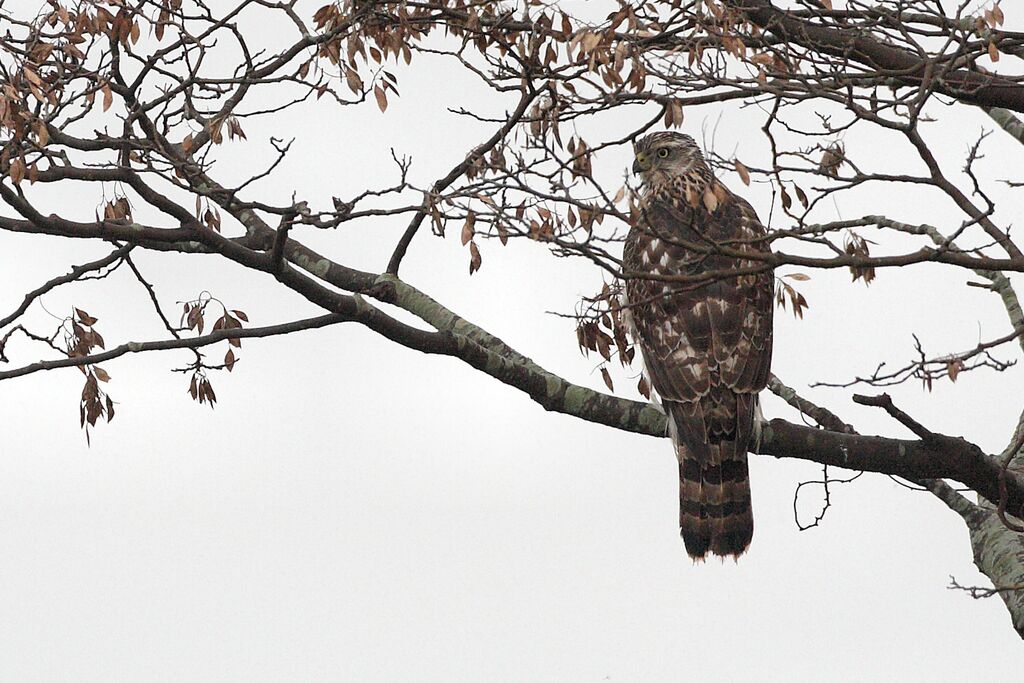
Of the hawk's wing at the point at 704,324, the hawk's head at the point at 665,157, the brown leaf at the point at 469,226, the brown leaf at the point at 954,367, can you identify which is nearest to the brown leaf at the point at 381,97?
the brown leaf at the point at 469,226

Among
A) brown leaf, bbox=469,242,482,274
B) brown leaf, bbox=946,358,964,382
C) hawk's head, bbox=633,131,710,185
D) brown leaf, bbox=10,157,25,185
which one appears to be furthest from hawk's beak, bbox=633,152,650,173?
brown leaf, bbox=10,157,25,185

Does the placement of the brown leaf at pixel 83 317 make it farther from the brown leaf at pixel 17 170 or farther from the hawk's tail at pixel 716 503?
the hawk's tail at pixel 716 503

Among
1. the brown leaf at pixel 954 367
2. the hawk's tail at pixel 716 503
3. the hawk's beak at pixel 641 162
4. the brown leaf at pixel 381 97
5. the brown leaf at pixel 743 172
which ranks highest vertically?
the hawk's beak at pixel 641 162

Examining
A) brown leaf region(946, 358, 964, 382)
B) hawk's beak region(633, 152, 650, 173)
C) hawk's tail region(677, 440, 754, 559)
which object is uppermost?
hawk's beak region(633, 152, 650, 173)

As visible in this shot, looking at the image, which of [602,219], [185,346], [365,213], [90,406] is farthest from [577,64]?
[90,406]

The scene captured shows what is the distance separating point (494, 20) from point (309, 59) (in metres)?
1.16

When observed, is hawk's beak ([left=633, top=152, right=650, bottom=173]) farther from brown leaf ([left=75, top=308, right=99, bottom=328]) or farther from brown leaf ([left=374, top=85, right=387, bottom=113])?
brown leaf ([left=75, top=308, right=99, bottom=328])

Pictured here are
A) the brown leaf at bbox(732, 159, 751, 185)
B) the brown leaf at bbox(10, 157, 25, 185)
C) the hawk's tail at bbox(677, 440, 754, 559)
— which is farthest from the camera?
the hawk's tail at bbox(677, 440, 754, 559)

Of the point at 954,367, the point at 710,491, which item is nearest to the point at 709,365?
the point at 710,491

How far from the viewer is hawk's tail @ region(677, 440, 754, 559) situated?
8.06 meters

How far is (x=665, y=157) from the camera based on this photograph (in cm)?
957

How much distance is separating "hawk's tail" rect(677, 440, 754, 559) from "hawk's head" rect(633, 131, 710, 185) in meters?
2.35

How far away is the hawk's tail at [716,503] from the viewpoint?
806 cm

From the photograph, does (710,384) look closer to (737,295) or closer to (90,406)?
(737,295)
